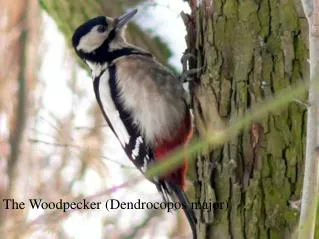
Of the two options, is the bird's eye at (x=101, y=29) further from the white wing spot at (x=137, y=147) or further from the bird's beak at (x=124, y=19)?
the white wing spot at (x=137, y=147)

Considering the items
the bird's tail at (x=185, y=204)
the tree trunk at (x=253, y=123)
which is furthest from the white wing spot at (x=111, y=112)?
the tree trunk at (x=253, y=123)

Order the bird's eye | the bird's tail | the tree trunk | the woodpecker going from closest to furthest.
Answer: the tree trunk < the bird's tail < the woodpecker < the bird's eye

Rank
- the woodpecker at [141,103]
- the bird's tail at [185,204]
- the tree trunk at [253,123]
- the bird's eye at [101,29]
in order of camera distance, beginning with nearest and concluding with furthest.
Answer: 1. the tree trunk at [253,123]
2. the bird's tail at [185,204]
3. the woodpecker at [141,103]
4. the bird's eye at [101,29]

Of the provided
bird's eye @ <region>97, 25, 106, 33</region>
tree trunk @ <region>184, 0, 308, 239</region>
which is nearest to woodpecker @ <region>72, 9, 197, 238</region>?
bird's eye @ <region>97, 25, 106, 33</region>

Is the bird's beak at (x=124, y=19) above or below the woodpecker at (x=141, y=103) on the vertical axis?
above

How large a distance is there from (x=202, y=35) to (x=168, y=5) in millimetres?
435

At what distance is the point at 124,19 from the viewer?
2.89 meters

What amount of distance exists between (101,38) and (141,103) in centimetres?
35

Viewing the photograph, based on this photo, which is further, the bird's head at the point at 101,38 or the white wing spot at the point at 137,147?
the bird's head at the point at 101,38

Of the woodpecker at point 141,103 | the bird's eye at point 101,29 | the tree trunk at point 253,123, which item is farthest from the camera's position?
the bird's eye at point 101,29

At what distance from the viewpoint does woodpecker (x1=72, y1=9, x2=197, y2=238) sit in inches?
106

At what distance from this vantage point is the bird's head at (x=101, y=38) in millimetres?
2869

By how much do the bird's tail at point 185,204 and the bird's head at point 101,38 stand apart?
65cm

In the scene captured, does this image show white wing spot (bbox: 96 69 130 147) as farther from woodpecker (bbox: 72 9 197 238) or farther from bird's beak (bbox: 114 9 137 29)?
bird's beak (bbox: 114 9 137 29)
